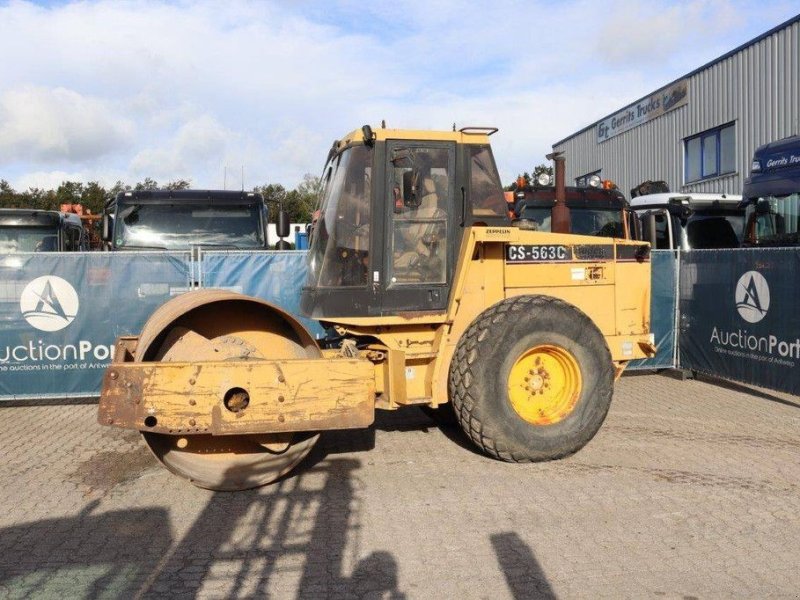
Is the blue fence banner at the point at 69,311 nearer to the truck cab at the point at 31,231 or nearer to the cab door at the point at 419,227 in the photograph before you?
the truck cab at the point at 31,231

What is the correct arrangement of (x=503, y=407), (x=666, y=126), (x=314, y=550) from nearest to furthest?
1. (x=314, y=550)
2. (x=503, y=407)
3. (x=666, y=126)

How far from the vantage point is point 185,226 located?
10414 millimetres

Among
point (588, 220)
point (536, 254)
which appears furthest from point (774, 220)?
point (536, 254)

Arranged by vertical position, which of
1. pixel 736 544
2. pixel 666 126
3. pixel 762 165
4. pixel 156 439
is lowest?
pixel 736 544

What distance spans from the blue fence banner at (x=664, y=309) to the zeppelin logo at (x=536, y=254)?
4.68 meters

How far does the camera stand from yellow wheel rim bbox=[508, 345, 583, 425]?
6473 millimetres

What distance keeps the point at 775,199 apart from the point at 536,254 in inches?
270

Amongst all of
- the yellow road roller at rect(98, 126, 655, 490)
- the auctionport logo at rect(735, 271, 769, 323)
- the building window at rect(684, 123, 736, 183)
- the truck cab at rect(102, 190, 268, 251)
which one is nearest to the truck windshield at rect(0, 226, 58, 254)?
the truck cab at rect(102, 190, 268, 251)

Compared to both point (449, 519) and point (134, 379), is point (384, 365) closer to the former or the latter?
point (449, 519)

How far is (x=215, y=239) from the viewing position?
10.5 meters

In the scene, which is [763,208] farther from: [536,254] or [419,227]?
[419,227]

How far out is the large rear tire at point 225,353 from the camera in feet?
19.0

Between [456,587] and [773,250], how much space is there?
670 centimetres

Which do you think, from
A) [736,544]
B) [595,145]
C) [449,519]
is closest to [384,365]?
[449,519]
